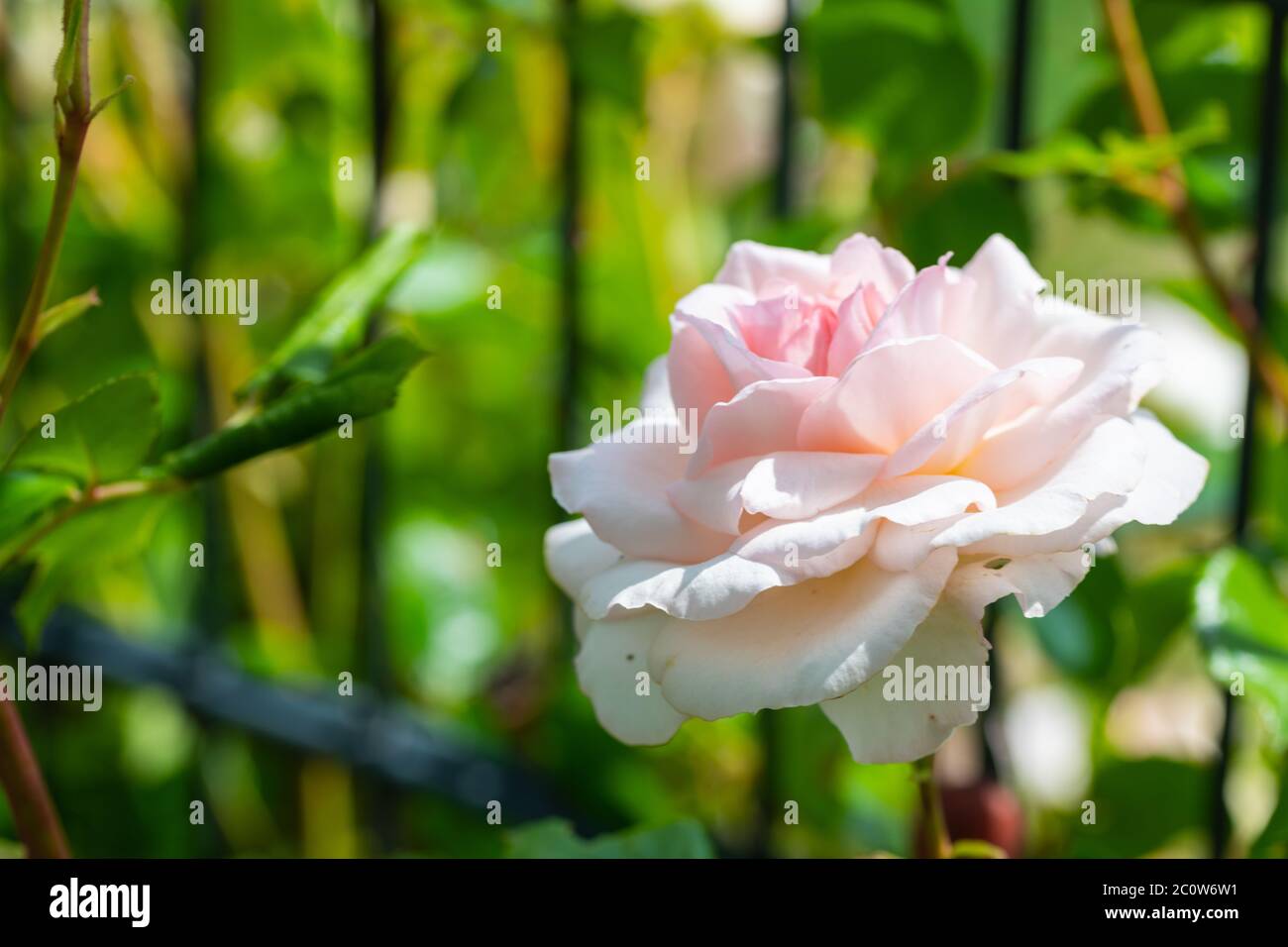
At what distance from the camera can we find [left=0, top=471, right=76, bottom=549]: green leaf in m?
0.45

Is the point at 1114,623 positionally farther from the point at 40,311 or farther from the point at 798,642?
the point at 40,311

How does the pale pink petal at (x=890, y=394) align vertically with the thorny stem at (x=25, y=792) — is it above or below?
above

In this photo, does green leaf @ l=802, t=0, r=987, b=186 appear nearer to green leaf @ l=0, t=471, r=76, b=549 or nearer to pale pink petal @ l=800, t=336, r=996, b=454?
pale pink petal @ l=800, t=336, r=996, b=454

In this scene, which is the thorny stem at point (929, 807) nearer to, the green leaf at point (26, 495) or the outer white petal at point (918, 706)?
the outer white petal at point (918, 706)

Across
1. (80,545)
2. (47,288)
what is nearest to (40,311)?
(47,288)

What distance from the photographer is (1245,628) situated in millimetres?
560

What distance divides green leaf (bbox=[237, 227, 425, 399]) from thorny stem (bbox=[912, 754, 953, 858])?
26 centimetres

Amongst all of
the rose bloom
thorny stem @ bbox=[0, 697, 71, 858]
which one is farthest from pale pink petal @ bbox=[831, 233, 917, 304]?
thorny stem @ bbox=[0, 697, 71, 858]

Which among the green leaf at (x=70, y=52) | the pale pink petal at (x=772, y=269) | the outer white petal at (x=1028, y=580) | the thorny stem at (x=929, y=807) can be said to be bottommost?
the thorny stem at (x=929, y=807)

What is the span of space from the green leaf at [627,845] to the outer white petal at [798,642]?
17 cm

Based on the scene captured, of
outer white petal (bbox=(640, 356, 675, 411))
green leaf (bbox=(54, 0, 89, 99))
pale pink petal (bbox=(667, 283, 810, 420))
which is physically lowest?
pale pink petal (bbox=(667, 283, 810, 420))

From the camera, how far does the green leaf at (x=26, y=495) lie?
1.48 ft

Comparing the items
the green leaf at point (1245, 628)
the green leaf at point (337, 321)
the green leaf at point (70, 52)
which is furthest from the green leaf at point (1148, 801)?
the green leaf at point (70, 52)
